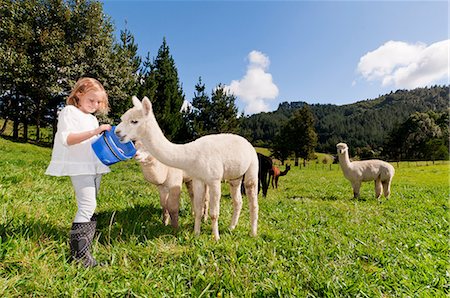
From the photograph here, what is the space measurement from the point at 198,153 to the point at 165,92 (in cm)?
3101

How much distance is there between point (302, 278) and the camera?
301 centimetres

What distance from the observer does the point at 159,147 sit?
3574 millimetres

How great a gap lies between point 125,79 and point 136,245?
26.2 meters

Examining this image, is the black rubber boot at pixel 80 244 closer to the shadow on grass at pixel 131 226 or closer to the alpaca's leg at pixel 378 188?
the shadow on grass at pixel 131 226

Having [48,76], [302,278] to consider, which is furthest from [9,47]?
[302,278]

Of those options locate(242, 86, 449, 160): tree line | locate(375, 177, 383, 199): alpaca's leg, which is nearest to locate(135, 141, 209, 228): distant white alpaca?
locate(375, 177, 383, 199): alpaca's leg

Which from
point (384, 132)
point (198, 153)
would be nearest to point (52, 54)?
point (198, 153)

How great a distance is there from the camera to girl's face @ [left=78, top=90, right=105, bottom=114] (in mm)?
3398

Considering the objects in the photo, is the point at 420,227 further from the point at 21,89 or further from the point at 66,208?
the point at 21,89

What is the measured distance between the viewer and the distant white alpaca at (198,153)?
11.0 ft

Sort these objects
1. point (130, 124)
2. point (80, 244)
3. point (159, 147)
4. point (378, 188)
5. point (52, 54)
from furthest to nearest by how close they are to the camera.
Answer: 1. point (52, 54)
2. point (378, 188)
3. point (159, 147)
4. point (130, 124)
5. point (80, 244)

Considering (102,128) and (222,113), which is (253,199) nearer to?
(102,128)

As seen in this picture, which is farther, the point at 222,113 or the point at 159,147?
the point at 222,113

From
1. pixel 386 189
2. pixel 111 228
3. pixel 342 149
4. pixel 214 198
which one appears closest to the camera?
pixel 214 198
